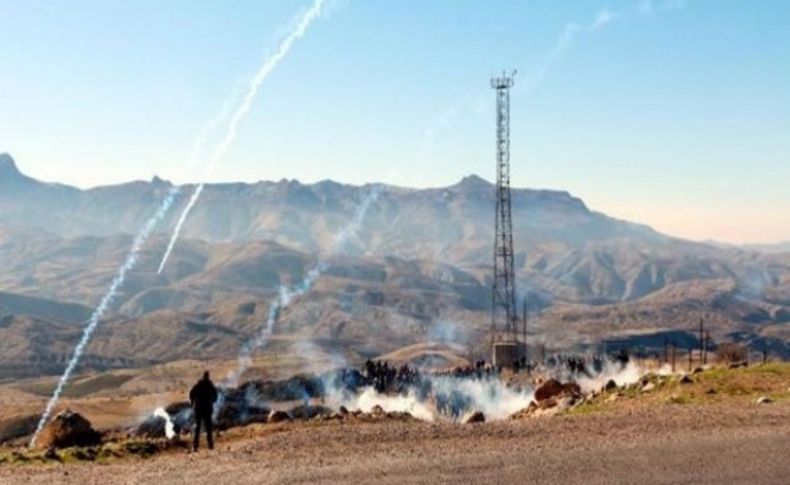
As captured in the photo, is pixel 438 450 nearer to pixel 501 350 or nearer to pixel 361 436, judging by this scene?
pixel 361 436

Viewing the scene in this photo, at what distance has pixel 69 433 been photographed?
34219 millimetres

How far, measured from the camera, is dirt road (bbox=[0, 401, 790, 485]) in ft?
72.5

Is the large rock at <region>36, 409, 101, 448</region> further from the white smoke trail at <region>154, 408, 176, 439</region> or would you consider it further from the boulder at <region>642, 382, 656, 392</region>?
the boulder at <region>642, 382, 656, 392</region>

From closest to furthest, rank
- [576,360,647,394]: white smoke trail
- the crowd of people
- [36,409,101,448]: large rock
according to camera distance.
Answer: [36,409,101,448]: large rock < [576,360,647,394]: white smoke trail < the crowd of people

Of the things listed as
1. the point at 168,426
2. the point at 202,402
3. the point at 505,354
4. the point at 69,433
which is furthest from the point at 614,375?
the point at 202,402

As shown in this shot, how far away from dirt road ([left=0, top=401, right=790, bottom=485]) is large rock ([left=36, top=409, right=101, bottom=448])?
6.63m

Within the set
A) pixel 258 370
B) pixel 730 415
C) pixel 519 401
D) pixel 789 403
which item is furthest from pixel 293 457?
pixel 258 370

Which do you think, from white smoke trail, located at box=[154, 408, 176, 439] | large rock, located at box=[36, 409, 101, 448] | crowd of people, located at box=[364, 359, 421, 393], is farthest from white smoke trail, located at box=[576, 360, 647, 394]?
large rock, located at box=[36, 409, 101, 448]

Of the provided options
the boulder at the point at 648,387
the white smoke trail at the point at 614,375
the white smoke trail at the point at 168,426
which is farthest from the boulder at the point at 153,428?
the boulder at the point at 648,387

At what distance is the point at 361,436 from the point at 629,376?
34855 mm

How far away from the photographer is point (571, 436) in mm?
27234

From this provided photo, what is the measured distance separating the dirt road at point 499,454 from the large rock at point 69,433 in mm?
6626

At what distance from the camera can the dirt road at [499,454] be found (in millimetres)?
22109

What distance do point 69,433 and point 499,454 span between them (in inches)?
689
